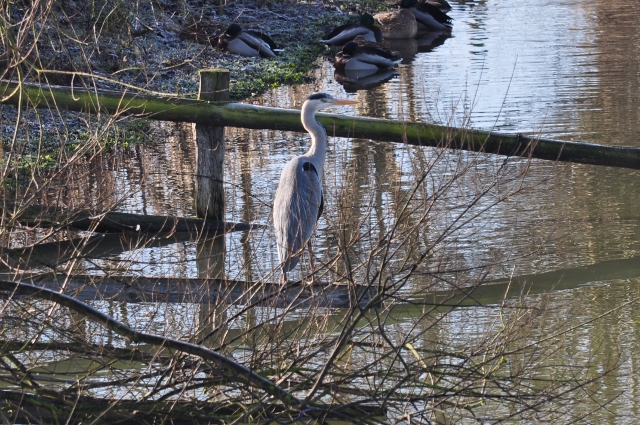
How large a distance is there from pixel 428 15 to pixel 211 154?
16523 millimetres

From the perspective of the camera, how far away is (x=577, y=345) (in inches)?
204

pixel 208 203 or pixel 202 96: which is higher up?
pixel 202 96

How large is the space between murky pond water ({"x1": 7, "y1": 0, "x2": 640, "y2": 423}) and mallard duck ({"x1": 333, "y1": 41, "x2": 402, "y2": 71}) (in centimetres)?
40

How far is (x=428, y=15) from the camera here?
22.9 meters

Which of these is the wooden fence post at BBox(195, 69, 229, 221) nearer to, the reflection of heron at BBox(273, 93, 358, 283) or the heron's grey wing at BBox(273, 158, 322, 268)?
the reflection of heron at BBox(273, 93, 358, 283)

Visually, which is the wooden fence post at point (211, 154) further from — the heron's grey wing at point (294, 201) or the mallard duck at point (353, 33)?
the mallard duck at point (353, 33)

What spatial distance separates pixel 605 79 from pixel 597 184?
17.8ft

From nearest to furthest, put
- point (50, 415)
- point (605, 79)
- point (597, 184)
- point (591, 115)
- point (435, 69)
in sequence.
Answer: point (50, 415)
point (597, 184)
point (591, 115)
point (605, 79)
point (435, 69)

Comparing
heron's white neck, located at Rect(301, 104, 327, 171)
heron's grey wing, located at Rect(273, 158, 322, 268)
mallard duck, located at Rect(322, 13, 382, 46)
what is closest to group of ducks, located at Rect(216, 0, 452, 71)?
mallard duck, located at Rect(322, 13, 382, 46)

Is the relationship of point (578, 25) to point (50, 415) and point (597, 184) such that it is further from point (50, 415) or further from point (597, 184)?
point (50, 415)

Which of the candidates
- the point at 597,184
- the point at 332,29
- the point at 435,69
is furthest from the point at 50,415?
the point at 332,29

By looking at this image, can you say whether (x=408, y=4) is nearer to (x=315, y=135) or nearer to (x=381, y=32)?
(x=381, y=32)

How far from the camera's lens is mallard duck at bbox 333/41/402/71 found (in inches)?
659

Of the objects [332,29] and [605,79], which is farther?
[332,29]
